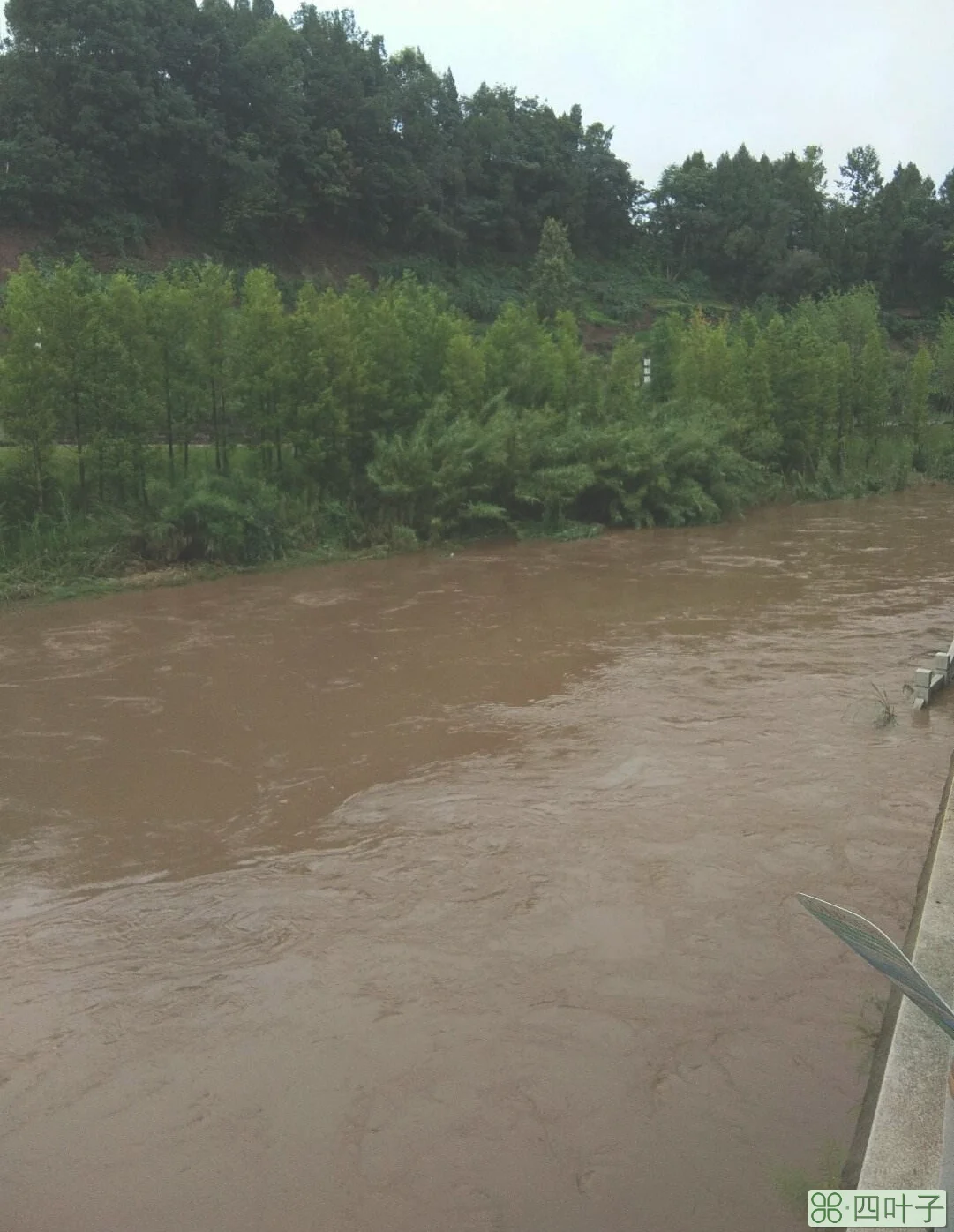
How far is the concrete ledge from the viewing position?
330 cm

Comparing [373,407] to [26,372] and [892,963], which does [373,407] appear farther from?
[892,963]

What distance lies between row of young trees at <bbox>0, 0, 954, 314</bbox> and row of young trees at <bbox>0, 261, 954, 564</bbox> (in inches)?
670

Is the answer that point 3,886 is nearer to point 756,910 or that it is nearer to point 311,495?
point 756,910

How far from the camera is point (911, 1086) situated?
3.64 metres

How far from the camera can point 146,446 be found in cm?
1636

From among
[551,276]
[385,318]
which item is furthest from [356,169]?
[385,318]

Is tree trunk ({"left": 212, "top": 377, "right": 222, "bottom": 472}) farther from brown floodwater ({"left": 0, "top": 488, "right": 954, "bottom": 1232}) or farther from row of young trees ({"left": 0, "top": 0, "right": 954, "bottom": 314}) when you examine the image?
row of young trees ({"left": 0, "top": 0, "right": 954, "bottom": 314})

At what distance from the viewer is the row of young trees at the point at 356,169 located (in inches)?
1416

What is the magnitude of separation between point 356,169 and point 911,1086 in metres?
45.5

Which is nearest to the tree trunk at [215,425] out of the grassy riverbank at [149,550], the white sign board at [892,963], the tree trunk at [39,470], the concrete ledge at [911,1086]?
the grassy riverbank at [149,550]

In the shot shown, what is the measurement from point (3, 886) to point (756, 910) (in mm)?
4230

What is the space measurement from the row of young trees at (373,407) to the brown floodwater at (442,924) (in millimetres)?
5329

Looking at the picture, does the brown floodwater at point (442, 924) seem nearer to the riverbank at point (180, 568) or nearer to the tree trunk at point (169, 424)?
the riverbank at point (180, 568)

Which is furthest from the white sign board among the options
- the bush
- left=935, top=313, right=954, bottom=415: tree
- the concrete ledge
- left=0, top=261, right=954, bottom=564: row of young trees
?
left=935, top=313, right=954, bottom=415: tree
